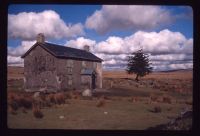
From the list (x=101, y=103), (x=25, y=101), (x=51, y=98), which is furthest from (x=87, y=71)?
(x=25, y=101)

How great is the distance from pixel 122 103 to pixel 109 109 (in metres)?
0.42

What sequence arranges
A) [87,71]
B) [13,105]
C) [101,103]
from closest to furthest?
[13,105]
[101,103]
[87,71]

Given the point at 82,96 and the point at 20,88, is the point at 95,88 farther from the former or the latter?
the point at 20,88

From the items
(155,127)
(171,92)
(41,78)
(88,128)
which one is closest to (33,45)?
(41,78)

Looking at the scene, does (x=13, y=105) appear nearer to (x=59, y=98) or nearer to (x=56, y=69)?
(x=59, y=98)

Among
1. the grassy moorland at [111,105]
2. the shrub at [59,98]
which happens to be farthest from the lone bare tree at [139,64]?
the shrub at [59,98]

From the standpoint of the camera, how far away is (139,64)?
673cm

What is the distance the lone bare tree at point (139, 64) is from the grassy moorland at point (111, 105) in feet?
0.59

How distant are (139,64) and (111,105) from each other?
50.3 inches

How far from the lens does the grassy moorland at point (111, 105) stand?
19.7ft

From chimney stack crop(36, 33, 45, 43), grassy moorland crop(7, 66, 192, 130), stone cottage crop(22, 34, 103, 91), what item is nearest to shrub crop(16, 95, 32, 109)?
grassy moorland crop(7, 66, 192, 130)

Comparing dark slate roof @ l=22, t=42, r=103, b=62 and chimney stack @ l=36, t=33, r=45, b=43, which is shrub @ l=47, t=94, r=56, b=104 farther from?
chimney stack @ l=36, t=33, r=45, b=43

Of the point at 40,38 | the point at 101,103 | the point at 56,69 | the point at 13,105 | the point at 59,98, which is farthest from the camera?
the point at 56,69

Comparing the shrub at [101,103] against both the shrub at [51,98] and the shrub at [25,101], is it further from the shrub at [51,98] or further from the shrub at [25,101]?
the shrub at [25,101]
